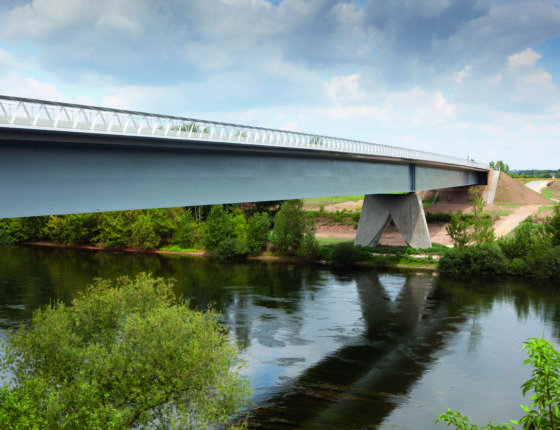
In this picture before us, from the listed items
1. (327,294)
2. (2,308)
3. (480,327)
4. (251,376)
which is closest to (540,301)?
(480,327)

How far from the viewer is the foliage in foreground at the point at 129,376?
39.4 feet

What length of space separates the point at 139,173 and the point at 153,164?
0.86 metres

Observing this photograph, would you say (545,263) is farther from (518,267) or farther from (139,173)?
(139,173)

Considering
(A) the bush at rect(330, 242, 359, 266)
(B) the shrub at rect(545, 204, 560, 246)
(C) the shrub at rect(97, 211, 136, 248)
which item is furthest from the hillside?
(C) the shrub at rect(97, 211, 136, 248)

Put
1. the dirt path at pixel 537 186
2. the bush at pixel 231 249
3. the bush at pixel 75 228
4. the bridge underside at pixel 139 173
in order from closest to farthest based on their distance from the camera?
the bridge underside at pixel 139 173
the bush at pixel 231 249
the bush at pixel 75 228
the dirt path at pixel 537 186

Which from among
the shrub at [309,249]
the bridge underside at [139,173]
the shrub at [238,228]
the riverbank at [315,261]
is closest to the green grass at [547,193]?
the riverbank at [315,261]

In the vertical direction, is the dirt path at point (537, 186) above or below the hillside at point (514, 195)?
above

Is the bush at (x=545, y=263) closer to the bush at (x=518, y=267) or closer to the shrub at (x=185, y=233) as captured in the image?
the bush at (x=518, y=267)

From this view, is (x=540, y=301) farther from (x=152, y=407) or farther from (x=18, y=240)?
(x=18, y=240)

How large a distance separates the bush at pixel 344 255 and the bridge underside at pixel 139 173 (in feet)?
46.9

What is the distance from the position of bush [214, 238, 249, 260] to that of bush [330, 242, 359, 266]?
10.3 m

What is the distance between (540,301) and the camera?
103ft

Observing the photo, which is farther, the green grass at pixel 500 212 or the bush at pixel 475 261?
the green grass at pixel 500 212

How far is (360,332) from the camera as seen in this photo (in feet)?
85.4
